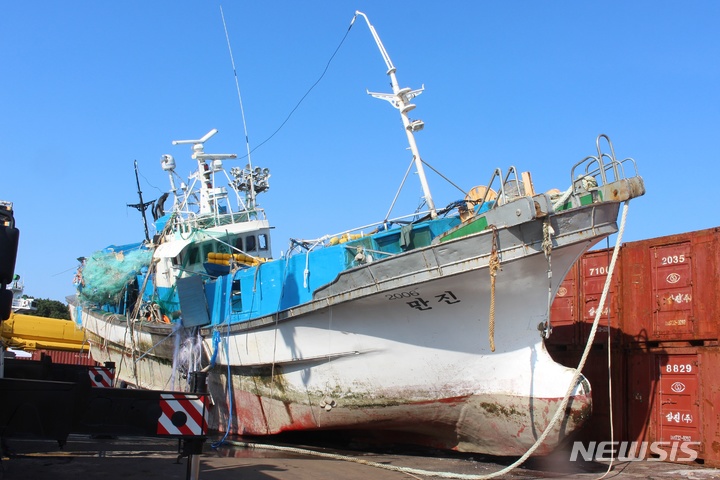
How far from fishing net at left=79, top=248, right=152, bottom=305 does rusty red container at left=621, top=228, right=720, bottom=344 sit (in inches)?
454

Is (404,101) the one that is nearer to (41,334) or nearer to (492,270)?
(492,270)

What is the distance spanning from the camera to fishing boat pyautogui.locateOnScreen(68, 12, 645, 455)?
956cm

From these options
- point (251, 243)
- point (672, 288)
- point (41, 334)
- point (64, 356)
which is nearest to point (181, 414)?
point (672, 288)

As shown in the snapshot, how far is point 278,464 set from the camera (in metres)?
9.19

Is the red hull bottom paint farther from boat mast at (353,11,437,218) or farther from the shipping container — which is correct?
boat mast at (353,11,437,218)

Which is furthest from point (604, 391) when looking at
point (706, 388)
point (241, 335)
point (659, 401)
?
point (241, 335)

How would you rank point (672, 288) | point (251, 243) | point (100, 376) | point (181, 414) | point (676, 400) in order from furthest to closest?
point (251, 243), point (672, 288), point (676, 400), point (100, 376), point (181, 414)

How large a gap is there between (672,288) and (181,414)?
8.29 metres

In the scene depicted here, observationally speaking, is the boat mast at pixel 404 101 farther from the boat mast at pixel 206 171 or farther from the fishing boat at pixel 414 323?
the boat mast at pixel 206 171

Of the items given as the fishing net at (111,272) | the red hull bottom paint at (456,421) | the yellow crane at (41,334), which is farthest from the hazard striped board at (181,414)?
the yellow crane at (41,334)

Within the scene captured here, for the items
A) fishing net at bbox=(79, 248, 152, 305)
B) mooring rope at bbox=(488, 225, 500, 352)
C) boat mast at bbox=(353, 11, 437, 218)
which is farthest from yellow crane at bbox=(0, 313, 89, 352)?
mooring rope at bbox=(488, 225, 500, 352)

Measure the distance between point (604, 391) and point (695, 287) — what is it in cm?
242

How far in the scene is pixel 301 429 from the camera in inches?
476

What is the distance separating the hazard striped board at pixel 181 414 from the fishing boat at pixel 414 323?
4.58 metres
